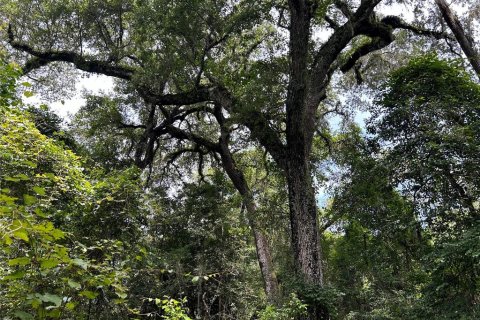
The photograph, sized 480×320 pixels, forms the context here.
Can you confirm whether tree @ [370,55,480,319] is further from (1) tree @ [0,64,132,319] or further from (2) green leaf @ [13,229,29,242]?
(2) green leaf @ [13,229,29,242]

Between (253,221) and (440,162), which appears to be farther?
(253,221)

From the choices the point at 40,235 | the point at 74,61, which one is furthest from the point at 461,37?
the point at 74,61

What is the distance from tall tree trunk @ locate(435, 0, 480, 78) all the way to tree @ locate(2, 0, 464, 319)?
0.81 m

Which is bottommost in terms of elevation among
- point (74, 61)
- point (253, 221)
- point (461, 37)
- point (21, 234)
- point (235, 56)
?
point (21, 234)

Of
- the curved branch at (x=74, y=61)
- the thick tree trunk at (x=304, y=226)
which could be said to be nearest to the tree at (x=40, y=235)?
the thick tree trunk at (x=304, y=226)

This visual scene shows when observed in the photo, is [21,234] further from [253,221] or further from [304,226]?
[253,221]

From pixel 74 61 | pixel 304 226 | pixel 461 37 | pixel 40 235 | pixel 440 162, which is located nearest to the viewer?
pixel 40 235

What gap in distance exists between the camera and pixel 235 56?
29.6 ft

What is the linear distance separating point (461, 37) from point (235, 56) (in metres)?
4.70

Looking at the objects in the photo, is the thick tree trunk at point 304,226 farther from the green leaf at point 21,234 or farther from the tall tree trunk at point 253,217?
the green leaf at point 21,234

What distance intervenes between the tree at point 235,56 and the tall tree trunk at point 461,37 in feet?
2.67

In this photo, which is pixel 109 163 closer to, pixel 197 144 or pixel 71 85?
pixel 197 144

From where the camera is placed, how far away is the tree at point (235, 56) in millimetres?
6543

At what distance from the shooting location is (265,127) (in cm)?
724
